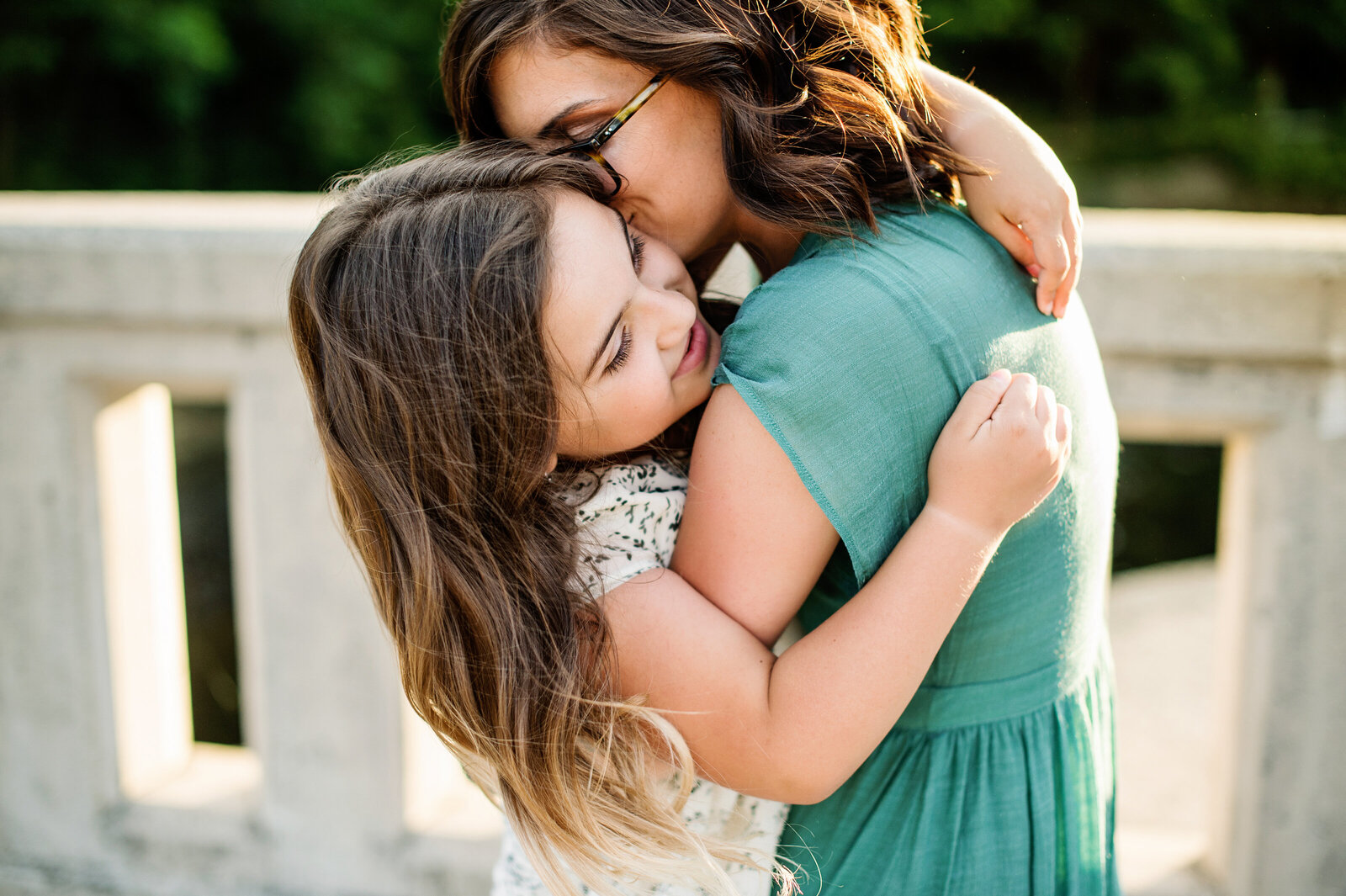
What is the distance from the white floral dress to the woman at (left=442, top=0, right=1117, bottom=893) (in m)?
0.07

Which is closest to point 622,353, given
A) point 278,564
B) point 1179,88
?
point 278,564

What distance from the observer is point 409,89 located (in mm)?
15539

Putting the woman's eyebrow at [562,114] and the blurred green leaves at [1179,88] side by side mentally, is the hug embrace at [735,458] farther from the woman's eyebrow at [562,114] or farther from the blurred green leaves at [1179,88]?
the blurred green leaves at [1179,88]

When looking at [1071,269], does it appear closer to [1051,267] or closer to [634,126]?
[1051,267]

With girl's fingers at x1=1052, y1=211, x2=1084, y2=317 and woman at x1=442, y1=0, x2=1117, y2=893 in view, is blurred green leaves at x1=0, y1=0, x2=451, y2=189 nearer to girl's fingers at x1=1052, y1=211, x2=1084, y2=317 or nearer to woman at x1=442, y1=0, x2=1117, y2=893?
woman at x1=442, y1=0, x2=1117, y2=893

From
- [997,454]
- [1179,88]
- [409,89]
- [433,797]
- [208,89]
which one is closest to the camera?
[997,454]

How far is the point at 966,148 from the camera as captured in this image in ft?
4.61

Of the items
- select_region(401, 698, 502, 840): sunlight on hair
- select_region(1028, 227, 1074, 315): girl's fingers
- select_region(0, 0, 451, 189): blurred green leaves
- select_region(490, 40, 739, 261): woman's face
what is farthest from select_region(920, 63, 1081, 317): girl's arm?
select_region(0, 0, 451, 189): blurred green leaves

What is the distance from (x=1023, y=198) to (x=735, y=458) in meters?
0.52

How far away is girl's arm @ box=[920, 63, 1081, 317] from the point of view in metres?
1.27

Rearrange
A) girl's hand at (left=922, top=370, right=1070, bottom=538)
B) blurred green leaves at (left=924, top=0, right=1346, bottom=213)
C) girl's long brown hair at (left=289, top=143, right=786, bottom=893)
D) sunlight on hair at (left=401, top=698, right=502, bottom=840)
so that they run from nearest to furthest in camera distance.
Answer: girl's hand at (left=922, top=370, right=1070, bottom=538), girl's long brown hair at (left=289, top=143, right=786, bottom=893), sunlight on hair at (left=401, top=698, right=502, bottom=840), blurred green leaves at (left=924, top=0, right=1346, bottom=213)

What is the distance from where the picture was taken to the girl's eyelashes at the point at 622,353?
125 cm

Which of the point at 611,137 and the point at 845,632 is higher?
the point at 611,137

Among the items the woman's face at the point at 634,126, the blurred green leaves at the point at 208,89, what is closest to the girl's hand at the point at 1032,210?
the woman's face at the point at 634,126
